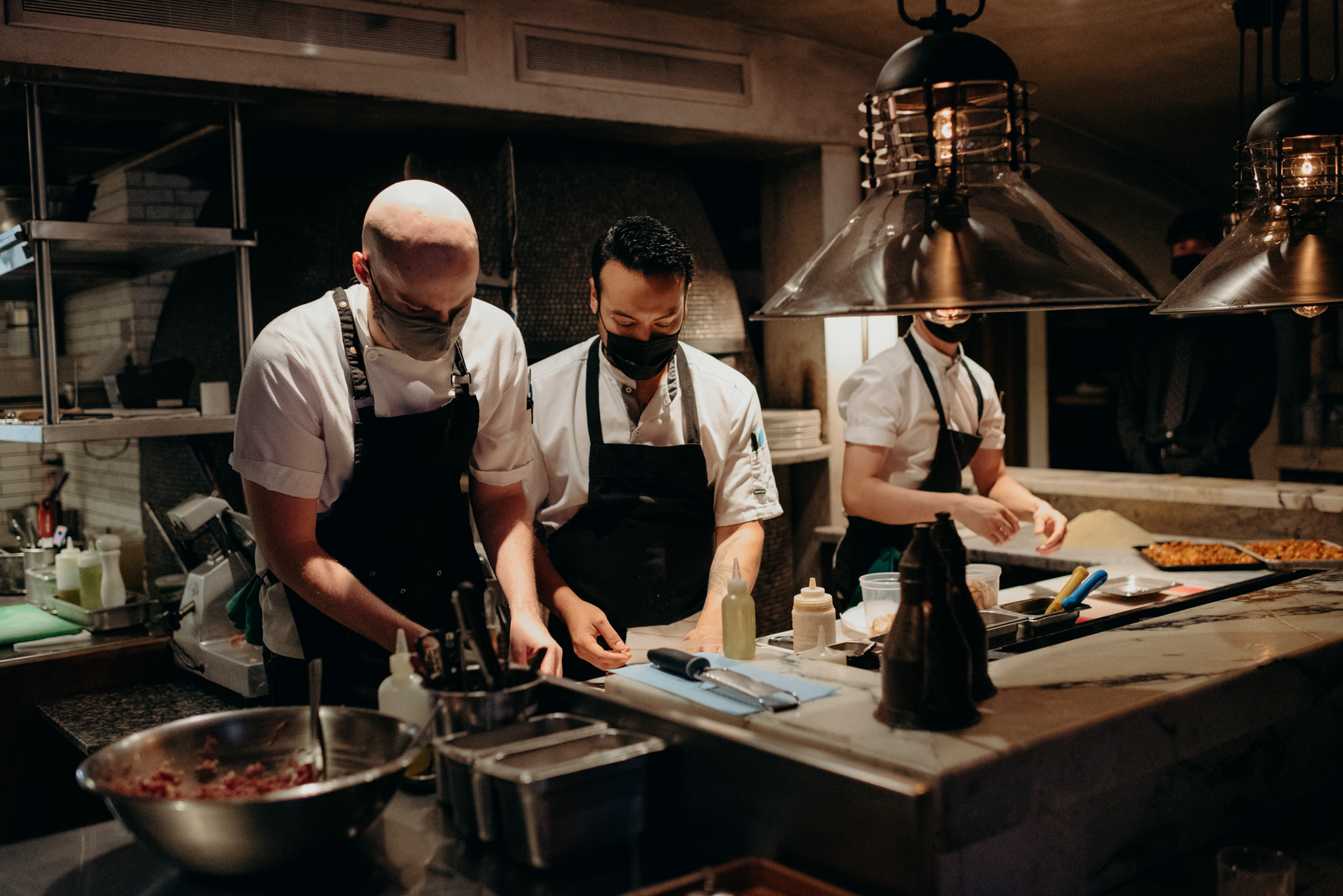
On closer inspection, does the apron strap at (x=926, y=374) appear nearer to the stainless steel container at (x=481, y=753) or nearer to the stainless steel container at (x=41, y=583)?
the stainless steel container at (x=481, y=753)

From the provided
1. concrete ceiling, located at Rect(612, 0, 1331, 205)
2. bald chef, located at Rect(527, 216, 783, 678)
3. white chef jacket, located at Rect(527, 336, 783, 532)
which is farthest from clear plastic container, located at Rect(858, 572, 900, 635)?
concrete ceiling, located at Rect(612, 0, 1331, 205)

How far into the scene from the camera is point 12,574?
3.98 m

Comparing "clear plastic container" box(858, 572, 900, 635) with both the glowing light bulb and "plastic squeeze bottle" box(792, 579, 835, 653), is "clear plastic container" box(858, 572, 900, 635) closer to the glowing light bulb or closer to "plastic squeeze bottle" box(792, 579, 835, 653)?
"plastic squeeze bottle" box(792, 579, 835, 653)

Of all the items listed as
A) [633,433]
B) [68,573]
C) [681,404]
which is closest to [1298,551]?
[681,404]

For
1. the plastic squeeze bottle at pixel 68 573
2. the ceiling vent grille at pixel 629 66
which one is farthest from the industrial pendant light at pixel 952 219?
the plastic squeeze bottle at pixel 68 573

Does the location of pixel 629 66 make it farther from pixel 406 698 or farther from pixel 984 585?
pixel 406 698

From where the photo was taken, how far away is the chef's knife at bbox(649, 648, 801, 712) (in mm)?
1553

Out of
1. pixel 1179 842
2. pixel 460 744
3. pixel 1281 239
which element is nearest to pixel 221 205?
pixel 460 744

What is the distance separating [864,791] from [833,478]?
3.89 m

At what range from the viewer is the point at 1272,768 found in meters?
1.94

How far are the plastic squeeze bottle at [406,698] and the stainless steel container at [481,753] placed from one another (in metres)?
0.08

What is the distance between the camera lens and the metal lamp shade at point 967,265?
139 centimetres

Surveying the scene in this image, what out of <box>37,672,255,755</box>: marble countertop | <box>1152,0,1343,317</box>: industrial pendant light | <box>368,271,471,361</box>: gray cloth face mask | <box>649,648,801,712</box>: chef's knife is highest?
<box>1152,0,1343,317</box>: industrial pendant light

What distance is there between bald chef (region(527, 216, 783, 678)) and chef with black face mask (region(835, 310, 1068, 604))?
65 cm
